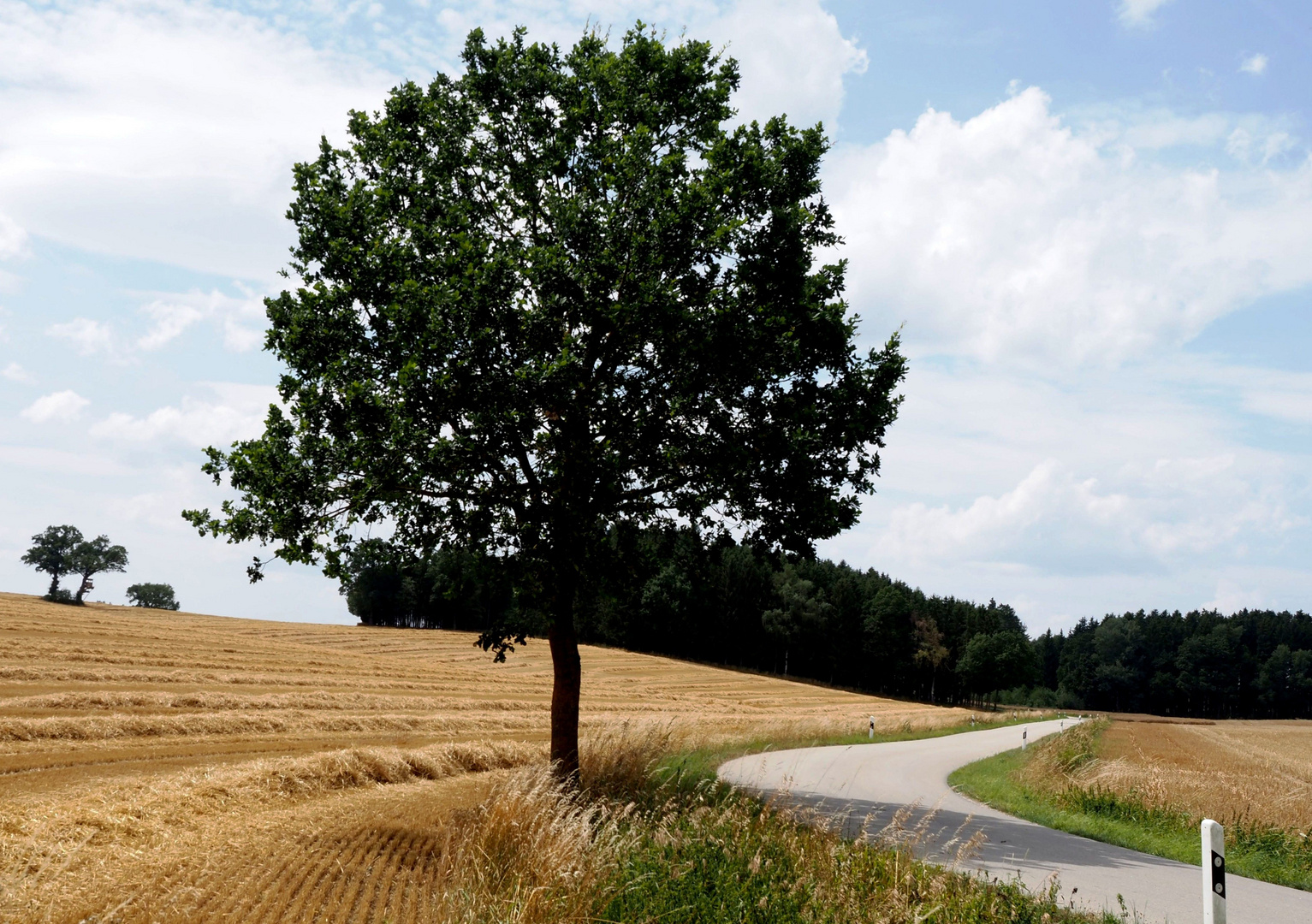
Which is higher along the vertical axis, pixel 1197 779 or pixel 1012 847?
pixel 1197 779

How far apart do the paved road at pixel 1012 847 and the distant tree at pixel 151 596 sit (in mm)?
98221

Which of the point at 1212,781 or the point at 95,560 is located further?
the point at 95,560

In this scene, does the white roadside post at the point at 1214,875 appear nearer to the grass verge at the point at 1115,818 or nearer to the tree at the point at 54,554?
the grass verge at the point at 1115,818

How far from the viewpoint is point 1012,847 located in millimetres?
14055

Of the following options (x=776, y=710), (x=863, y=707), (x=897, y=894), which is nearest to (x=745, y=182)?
(x=897, y=894)

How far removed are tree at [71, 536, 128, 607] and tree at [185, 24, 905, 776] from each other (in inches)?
3173

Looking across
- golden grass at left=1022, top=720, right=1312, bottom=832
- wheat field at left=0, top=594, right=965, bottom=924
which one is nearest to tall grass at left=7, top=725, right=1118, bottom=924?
wheat field at left=0, top=594, right=965, bottom=924

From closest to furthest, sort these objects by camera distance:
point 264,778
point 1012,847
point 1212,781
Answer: point 1012,847 < point 264,778 < point 1212,781

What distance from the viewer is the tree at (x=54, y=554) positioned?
83.1 m

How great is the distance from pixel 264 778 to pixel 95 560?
8198 centimetres

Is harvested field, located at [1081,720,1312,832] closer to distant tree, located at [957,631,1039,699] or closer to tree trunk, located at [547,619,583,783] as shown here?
tree trunk, located at [547,619,583,783]

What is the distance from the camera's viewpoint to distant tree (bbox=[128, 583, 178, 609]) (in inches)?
4151

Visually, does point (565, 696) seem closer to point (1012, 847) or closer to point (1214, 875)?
point (1012, 847)

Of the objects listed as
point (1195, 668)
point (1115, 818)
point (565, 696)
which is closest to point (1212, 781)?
point (1115, 818)
